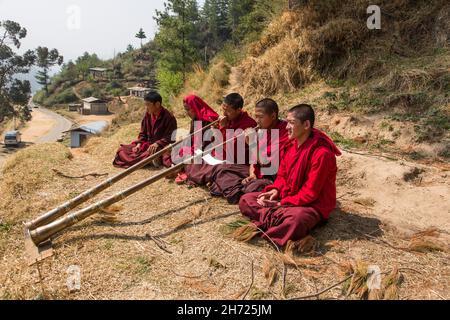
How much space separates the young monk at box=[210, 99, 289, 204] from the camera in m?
4.07

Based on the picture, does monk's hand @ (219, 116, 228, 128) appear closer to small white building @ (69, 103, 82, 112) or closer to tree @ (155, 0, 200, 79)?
tree @ (155, 0, 200, 79)

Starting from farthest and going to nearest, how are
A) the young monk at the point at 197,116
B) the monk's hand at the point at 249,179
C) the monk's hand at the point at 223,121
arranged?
1. the young monk at the point at 197,116
2. the monk's hand at the point at 223,121
3. the monk's hand at the point at 249,179

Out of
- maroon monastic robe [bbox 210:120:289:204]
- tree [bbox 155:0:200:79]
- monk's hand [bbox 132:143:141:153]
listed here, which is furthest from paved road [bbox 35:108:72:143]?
maroon monastic robe [bbox 210:120:289:204]

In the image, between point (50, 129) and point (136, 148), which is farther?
point (50, 129)

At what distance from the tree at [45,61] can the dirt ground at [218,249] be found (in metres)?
59.5

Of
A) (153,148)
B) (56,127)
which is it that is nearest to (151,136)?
(153,148)

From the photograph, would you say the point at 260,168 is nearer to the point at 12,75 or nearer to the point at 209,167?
the point at 209,167

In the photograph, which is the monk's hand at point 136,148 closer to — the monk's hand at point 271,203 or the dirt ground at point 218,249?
the dirt ground at point 218,249

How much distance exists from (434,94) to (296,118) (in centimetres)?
386

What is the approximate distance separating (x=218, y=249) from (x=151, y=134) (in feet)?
10.5

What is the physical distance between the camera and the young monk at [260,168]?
407cm

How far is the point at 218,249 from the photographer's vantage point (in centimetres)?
325

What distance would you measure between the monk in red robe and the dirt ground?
0.18 m

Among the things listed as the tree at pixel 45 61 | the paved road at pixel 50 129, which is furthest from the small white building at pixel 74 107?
the tree at pixel 45 61
